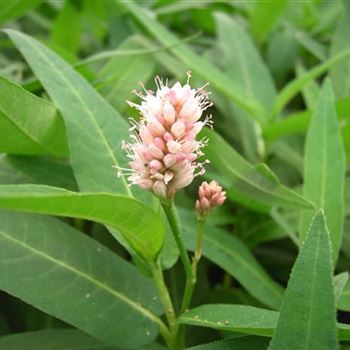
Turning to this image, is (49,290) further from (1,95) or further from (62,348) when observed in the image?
(1,95)

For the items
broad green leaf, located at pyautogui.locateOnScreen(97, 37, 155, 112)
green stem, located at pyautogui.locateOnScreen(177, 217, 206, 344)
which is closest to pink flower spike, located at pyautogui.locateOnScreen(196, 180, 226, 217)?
green stem, located at pyautogui.locateOnScreen(177, 217, 206, 344)

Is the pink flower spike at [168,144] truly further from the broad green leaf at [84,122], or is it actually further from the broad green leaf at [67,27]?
the broad green leaf at [67,27]

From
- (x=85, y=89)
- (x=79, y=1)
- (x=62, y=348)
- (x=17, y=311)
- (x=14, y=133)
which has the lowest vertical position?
(x=62, y=348)

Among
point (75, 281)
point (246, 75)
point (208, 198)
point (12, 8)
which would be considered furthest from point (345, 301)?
point (12, 8)

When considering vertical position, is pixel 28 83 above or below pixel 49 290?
above

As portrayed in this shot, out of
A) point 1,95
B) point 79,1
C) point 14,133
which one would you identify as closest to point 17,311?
point 14,133

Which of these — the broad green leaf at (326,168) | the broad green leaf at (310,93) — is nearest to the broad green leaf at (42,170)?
the broad green leaf at (326,168)

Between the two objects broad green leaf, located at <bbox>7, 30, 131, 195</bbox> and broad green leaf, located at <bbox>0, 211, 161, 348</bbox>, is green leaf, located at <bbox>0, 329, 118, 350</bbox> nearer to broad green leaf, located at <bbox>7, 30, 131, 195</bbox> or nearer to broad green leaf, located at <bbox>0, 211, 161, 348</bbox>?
broad green leaf, located at <bbox>0, 211, 161, 348</bbox>
